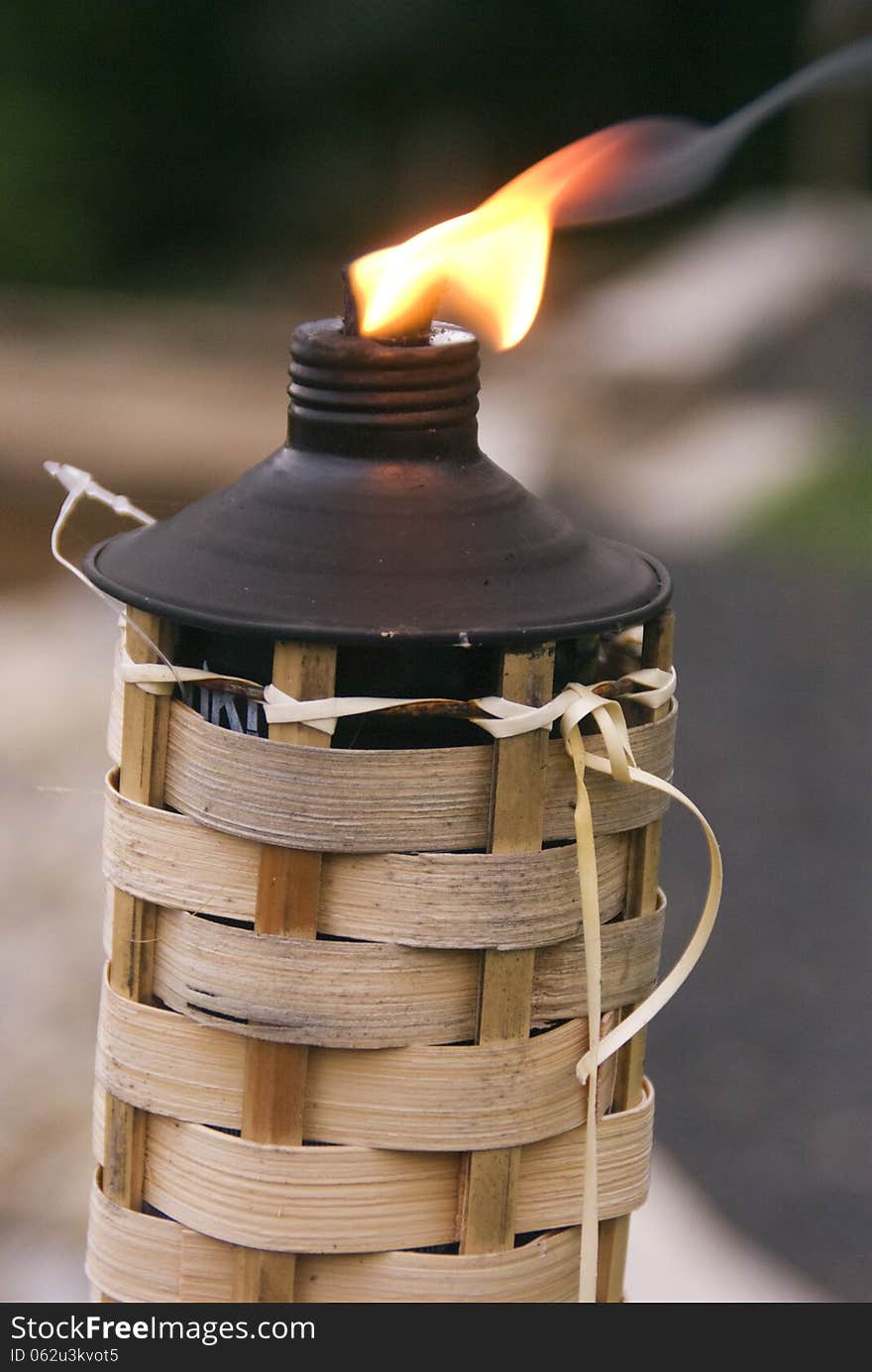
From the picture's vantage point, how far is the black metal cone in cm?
109

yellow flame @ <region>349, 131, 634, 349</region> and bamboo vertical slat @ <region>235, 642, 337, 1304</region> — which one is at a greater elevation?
yellow flame @ <region>349, 131, 634, 349</region>

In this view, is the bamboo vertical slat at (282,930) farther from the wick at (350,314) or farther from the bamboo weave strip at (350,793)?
the wick at (350,314)

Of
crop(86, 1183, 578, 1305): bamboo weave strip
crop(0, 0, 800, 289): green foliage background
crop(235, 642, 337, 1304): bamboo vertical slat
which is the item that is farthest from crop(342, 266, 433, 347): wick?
crop(0, 0, 800, 289): green foliage background

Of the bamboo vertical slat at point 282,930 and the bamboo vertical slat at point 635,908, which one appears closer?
the bamboo vertical slat at point 282,930

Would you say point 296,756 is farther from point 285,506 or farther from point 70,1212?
point 70,1212

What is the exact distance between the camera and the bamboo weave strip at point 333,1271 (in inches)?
46.1

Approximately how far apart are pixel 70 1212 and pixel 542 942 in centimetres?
202

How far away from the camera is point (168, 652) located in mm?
1170

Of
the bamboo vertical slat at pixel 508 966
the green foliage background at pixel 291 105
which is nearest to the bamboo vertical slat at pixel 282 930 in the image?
the bamboo vertical slat at pixel 508 966

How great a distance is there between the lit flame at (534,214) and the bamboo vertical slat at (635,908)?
252mm

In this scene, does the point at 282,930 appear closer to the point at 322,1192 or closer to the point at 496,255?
the point at 322,1192

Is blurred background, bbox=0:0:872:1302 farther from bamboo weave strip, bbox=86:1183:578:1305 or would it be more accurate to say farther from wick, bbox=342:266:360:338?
wick, bbox=342:266:360:338
